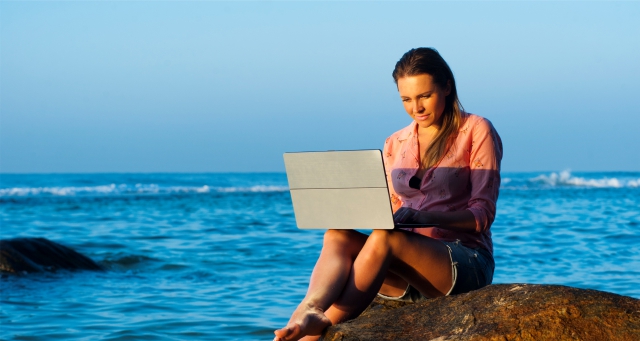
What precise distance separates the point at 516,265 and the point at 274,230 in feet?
14.9

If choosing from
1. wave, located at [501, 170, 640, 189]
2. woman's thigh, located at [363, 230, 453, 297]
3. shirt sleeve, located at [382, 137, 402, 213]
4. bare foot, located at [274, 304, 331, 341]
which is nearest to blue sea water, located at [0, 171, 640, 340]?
shirt sleeve, located at [382, 137, 402, 213]

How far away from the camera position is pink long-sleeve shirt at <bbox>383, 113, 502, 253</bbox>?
11.5ft

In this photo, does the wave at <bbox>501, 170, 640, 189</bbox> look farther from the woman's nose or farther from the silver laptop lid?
the silver laptop lid

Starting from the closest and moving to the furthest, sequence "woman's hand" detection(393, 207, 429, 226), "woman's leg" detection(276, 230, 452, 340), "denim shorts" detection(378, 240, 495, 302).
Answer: "woman's leg" detection(276, 230, 452, 340), "woman's hand" detection(393, 207, 429, 226), "denim shorts" detection(378, 240, 495, 302)

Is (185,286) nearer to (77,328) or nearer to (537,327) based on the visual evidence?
(77,328)

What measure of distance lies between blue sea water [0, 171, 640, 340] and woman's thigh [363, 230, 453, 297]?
6.98 ft

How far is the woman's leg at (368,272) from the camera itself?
3061 mm

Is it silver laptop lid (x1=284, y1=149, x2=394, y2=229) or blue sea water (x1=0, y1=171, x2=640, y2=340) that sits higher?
silver laptop lid (x1=284, y1=149, x2=394, y2=229)

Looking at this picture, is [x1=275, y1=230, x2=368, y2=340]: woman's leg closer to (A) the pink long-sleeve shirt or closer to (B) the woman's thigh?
(B) the woman's thigh

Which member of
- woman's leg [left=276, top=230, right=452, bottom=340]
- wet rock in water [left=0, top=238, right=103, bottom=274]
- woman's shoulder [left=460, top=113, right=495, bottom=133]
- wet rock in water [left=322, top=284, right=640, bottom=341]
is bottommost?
wet rock in water [left=0, top=238, right=103, bottom=274]

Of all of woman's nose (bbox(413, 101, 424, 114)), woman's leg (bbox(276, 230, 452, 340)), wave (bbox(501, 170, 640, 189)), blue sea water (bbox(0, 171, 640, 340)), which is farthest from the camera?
wave (bbox(501, 170, 640, 189))

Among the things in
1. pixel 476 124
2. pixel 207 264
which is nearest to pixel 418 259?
pixel 476 124

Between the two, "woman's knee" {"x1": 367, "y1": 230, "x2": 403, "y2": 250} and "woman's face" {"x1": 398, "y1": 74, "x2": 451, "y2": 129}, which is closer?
"woman's knee" {"x1": 367, "y1": 230, "x2": 403, "y2": 250}

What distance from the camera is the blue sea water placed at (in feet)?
18.4
